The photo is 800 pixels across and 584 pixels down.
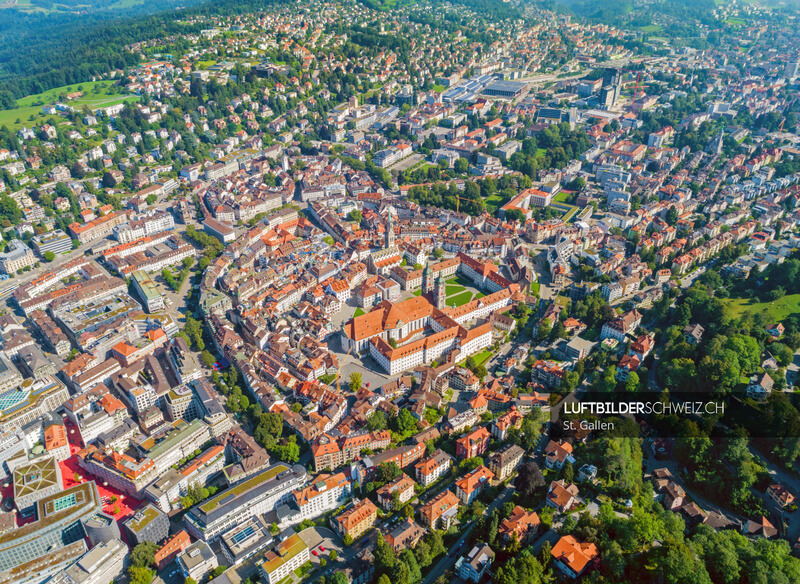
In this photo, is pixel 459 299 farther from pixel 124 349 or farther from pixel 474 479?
pixel 124 349

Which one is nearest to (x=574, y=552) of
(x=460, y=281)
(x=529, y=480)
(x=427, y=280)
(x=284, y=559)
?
(x=529, y=480)

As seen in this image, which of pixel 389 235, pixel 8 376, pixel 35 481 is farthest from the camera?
pixel 389 235

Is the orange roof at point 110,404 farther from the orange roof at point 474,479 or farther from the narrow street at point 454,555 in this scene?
the narrow street at point 454,555

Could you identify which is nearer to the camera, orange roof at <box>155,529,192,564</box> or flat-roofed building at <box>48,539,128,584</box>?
flat-roofed building at <box>48,539,128,584</box>

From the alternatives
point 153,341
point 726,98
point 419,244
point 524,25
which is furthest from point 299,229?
point 524,25

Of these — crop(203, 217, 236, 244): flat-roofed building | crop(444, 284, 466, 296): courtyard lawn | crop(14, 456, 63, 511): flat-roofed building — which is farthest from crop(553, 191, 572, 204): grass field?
crop(14, 456, 63, 511): flat-roofed building

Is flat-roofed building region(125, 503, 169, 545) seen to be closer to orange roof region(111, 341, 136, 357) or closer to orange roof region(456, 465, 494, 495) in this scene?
orange roof region(111, 341, 136, 357)
